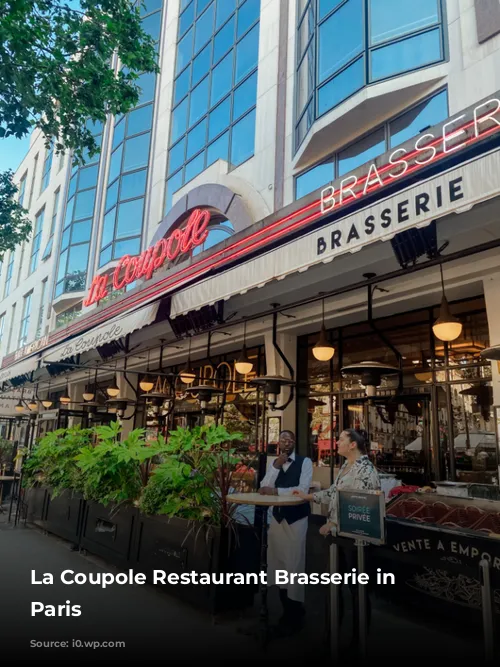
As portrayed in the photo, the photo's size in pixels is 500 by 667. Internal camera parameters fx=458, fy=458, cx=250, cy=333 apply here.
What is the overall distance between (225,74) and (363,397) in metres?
12.2

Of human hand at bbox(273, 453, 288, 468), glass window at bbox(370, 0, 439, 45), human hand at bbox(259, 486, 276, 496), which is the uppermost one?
glass window at bbox(370, 0, 439, 45)

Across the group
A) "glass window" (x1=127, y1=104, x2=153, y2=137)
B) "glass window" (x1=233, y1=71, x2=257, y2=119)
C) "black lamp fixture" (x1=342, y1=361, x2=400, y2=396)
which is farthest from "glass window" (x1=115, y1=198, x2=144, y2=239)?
"black lamp fixture" (x1=342, y1=361, x2=400, y2=396)

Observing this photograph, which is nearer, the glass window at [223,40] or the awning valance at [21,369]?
the awning valance at [21,369]

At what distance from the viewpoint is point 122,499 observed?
6.05 meters

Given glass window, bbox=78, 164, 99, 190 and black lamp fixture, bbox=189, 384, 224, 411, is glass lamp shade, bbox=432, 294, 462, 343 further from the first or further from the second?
glass window, bbox=78, 164, 99, 190

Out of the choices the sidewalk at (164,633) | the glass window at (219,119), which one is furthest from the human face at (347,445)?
the glass window at (219,119)

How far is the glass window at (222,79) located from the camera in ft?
50.2

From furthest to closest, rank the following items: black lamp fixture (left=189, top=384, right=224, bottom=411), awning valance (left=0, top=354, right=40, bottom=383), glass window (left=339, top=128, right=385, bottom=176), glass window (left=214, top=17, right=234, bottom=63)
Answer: glass window (left=214, top=17, right=234, bottom=63)
awning valance (left=0, top=354, right=40, bottom=383)
glass window (left=339, top=128, right=385, bottom=176)
black lamp fixture (left=189, top=384, right=224, bottom=411)

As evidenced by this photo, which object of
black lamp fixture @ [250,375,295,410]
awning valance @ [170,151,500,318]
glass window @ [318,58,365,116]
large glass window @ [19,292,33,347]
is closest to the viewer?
awning valance @ [170,151,500,318]

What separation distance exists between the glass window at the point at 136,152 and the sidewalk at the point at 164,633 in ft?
60.0

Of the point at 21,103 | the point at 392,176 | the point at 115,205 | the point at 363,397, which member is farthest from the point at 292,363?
the point at 115,205

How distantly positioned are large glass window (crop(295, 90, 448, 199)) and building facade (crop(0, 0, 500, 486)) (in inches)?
1.7

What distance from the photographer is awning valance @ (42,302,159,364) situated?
8.34 meters

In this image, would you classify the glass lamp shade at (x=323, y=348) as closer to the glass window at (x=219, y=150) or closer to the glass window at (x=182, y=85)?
the glass window at (x=219, y=150)
